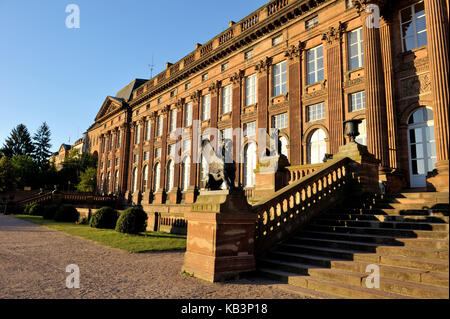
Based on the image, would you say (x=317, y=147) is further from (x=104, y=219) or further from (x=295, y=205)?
(x=104, y=219)

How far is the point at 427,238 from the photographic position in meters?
6.01

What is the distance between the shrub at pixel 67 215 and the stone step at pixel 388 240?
21160 millimetres

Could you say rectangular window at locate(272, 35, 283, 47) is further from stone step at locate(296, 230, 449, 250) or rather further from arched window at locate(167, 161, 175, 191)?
stone step at locate(296, 230, 449, 250)

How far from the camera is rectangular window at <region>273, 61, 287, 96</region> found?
21.3 meters

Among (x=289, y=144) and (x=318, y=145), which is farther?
(x=289, y=144)

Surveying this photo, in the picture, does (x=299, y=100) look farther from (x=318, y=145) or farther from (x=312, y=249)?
(x=312, y=249)

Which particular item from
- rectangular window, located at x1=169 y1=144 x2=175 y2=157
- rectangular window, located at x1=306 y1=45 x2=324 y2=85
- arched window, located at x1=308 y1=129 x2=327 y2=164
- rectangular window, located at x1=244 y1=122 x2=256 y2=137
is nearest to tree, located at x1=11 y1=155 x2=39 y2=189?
rectangular window, located at x1=169 y1=144 x2=175 y2=157

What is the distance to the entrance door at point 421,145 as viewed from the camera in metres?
13.9

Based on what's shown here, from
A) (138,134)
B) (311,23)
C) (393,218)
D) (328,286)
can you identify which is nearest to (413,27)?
(311,23)

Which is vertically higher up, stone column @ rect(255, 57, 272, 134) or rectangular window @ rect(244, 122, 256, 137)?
stone column @ rect(255, 57, 272, 134)

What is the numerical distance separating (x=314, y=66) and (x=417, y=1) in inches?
244

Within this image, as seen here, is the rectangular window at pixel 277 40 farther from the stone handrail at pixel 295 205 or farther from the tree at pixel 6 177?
the tree at pixel 6 177

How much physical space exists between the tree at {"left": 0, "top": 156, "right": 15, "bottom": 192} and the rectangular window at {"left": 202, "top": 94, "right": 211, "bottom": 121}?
38.5 metres
